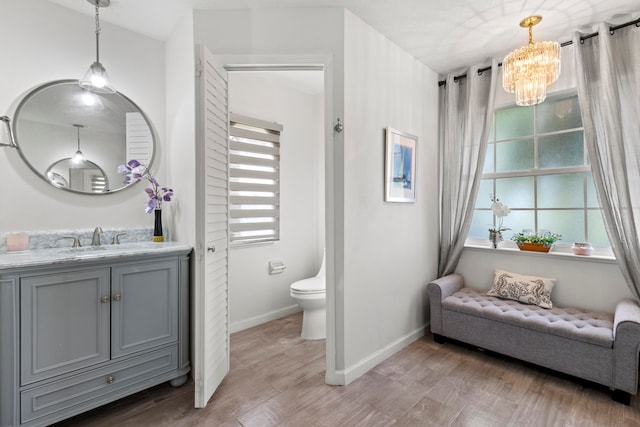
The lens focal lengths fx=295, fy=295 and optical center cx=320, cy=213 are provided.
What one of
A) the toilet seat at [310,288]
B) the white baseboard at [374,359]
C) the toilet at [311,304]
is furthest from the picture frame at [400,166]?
the white baseboard at [374,359]

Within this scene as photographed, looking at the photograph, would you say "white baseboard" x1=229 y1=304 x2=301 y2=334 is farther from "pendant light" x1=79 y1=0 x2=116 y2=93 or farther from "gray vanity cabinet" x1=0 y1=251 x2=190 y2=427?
"pendant light" x1=79 y1=0 x2=116 y2=93

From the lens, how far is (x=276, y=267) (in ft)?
10.6

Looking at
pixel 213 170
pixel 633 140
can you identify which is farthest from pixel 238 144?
pixel 633 140

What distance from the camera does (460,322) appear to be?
2486 millimetres

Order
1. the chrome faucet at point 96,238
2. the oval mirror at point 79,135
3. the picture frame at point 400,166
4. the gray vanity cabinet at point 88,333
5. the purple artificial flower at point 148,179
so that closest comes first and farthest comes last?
1. the gray vanity cabinet at point 88,333
2. the oval mirror at point 79,135
3. the chrome faucet at point 96,238
4. the purple artificial flower at point 148,179
5. the picture frame at point 400,166

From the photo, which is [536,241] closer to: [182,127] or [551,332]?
[551,332]

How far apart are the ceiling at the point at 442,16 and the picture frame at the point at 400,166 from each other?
2.51 feet

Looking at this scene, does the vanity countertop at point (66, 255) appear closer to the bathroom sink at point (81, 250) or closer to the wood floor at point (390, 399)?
the bathroom sink at point (81, 250)

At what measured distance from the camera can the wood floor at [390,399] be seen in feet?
5.54

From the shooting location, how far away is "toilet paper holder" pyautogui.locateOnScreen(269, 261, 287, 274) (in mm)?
3201

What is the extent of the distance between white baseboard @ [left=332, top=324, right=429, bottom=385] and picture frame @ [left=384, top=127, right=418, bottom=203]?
121 cm

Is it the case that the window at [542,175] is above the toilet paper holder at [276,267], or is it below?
above

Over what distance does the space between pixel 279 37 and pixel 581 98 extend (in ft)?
7.58

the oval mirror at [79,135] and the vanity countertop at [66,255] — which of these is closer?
the vanity countertop at [66,255]
